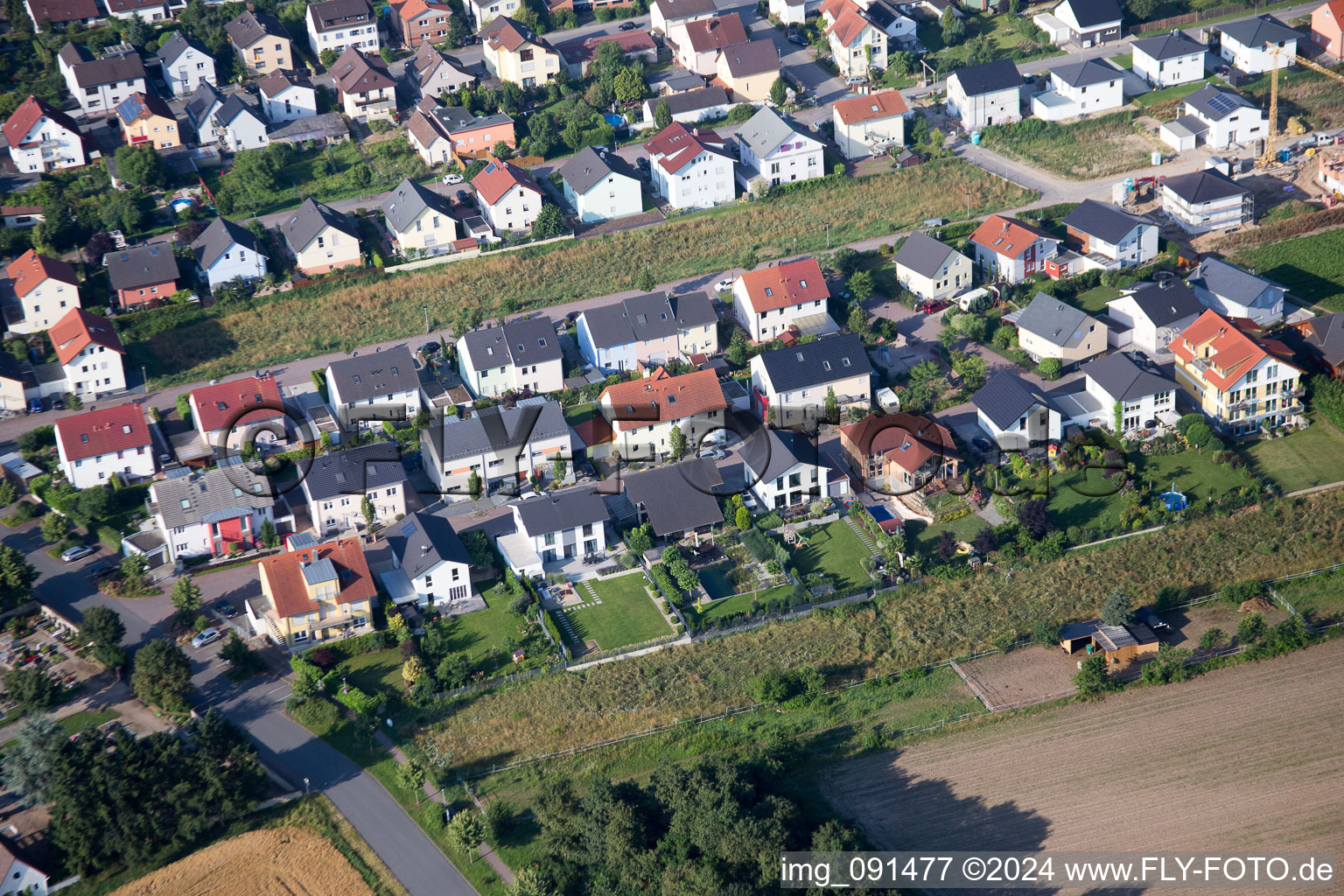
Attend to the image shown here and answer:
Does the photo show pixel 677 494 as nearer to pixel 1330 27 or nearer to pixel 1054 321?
pixel 1054 321

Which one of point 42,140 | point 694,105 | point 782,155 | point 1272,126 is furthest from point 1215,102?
point 42,140

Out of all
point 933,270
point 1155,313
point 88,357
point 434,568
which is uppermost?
point 88,357

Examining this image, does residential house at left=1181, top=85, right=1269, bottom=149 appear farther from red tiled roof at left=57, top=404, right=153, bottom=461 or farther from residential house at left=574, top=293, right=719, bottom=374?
red tiled roof at left=57, top=404, right=153, bottom=461

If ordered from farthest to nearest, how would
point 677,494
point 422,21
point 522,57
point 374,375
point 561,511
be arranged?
1. point 422,21
2. point 522,57
3. point 374,375
4. point 677,494
5. point 561,511

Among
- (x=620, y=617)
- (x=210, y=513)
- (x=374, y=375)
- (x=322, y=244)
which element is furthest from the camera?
(x=322, y=244)

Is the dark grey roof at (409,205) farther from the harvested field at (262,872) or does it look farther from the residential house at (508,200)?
the harvested field at (262,872)

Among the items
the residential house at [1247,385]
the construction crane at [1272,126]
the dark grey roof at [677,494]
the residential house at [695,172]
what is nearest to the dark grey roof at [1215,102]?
the construction crane at [1272,126]

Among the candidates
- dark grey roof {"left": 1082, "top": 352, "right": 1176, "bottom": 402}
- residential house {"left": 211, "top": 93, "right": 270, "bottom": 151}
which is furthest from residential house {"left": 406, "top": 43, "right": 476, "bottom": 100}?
dark grey roof {"left": 1082, "top": 352, "right": 1176, "bottom": 402}
